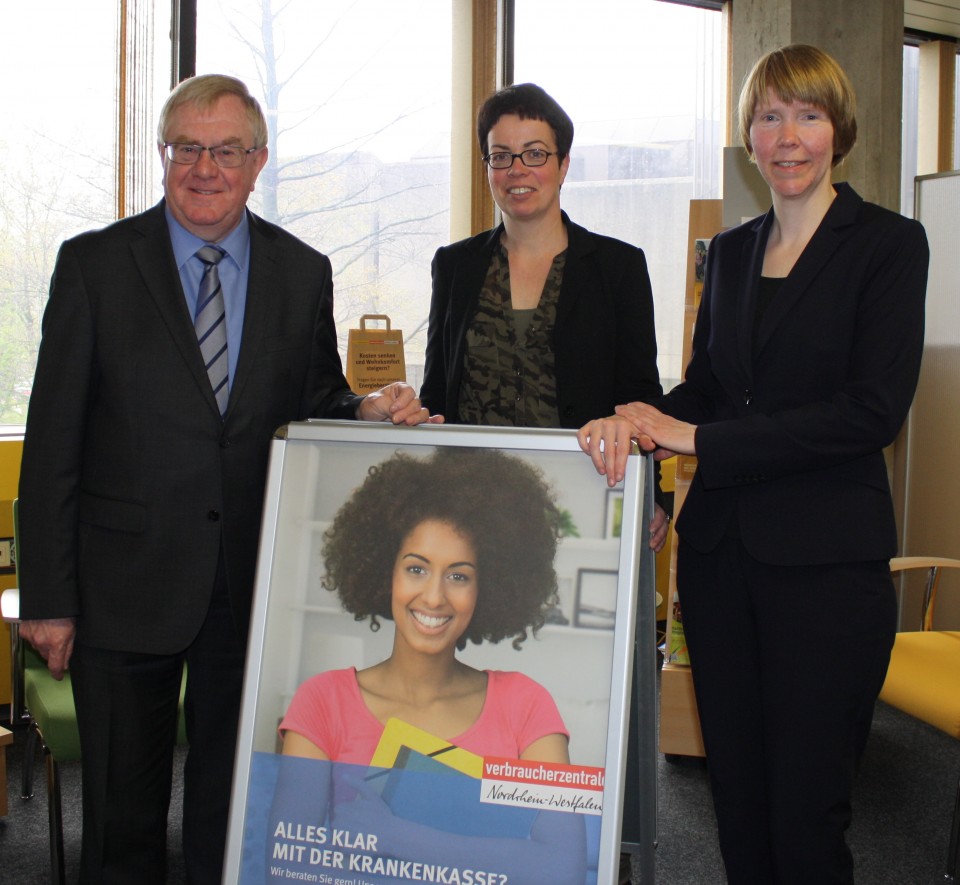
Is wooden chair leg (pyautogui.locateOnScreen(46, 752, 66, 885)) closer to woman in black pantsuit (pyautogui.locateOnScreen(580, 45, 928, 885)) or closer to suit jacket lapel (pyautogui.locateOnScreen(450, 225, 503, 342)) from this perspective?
suit jacket lapel (pyautogui.locateOnScreen(450, 225, 503, 342))

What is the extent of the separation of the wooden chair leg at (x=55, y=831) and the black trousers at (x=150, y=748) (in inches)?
26.9

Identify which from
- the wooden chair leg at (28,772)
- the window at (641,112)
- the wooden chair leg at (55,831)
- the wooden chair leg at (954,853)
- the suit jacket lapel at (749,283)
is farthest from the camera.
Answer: the window at (641,112)

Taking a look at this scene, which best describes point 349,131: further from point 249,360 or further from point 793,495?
point 793,495

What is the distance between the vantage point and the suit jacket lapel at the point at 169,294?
194 cm

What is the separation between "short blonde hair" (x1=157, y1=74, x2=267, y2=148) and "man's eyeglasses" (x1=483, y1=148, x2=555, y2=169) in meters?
0.53

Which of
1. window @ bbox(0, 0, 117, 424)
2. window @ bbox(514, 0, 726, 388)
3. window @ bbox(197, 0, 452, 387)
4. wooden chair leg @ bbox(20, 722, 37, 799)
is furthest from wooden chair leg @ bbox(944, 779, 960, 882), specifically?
window @ bbox(0, 0, 117, 424)

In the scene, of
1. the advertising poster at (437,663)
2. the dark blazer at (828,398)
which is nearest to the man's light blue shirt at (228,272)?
the advertising poster at (437,663)

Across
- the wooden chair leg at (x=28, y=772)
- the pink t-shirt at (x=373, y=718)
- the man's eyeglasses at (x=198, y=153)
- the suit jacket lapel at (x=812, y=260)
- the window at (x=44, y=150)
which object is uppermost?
the window at (x=44, y=150)

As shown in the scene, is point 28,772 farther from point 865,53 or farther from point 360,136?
point 865,53

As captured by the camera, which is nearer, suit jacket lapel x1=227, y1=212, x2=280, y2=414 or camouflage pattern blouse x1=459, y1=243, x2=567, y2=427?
suit jacket lapel x1=227, y1=212, x2=280, y2=414

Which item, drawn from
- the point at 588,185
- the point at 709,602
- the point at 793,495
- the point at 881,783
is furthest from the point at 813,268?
the point at 588,185

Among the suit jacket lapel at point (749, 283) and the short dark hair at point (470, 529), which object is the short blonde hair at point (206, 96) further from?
the suit jacket lapel at point (749, 283)

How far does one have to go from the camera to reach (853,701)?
1776mm

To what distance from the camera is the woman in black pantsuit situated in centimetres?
174
